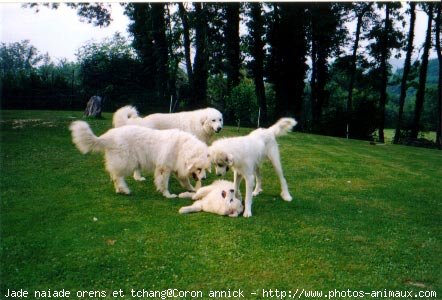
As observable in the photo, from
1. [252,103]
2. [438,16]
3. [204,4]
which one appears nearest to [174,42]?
[204,4]

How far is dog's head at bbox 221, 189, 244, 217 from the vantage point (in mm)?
7871

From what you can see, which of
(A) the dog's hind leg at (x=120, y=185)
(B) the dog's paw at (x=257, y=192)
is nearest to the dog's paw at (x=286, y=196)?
(B) the dog's paw at (x=257, y=192)

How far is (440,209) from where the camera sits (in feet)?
30.5

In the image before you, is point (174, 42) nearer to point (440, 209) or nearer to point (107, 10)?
point (107, 10)

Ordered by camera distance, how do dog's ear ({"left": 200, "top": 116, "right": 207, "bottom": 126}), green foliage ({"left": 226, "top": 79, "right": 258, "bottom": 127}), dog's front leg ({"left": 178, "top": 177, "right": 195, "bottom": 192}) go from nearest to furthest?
dog's front leg ({"left": 178, "top": 177, "right": 195, "bottom": 192}) < dog's ear ({"left": 200, "top": 116, "right": 207, "bottom": 126}) < green foliage ({"left": 226, "top": 79, "right": 258, "bottom": 127})

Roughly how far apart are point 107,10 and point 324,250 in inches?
864

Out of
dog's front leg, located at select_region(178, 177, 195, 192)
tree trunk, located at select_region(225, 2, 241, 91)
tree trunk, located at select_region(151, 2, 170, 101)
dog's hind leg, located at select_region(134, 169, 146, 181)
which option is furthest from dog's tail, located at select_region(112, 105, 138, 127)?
tree trunk, located at select_region(151, 2, 170, 101)

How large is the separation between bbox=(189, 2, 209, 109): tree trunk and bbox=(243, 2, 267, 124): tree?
16.2ft

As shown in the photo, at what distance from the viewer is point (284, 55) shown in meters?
32.8

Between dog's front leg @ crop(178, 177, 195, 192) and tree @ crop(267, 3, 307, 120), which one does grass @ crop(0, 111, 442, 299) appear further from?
tree @ crop(267, 3, 307, 120)

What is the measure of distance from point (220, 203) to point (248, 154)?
1073 mm

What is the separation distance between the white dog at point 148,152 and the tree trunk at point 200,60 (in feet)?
55.1

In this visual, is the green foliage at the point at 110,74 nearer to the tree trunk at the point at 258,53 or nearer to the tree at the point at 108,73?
the tree at the point at 108,73

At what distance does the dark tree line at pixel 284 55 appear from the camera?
27.4m
